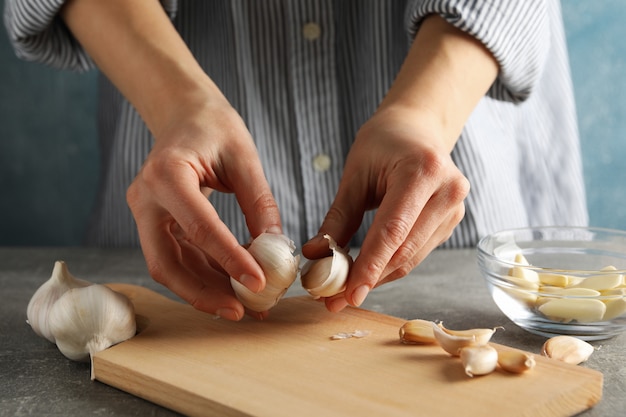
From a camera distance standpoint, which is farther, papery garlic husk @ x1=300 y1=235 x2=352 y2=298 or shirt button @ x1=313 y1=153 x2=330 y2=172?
shirt button @ x1=313 y1=153 x2=330 y2=172

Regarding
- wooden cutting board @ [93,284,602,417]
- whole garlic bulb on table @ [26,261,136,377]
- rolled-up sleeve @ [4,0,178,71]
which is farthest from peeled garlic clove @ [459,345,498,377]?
rolled-up sleeve @ [4,0,178,71]

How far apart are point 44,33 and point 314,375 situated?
808 millimetres

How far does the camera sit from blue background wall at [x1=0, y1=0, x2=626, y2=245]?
1.88 m

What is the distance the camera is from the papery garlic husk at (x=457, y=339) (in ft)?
2.42

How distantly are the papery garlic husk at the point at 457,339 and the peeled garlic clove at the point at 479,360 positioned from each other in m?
0.03

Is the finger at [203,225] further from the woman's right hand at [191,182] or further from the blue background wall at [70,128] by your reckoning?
the blue background wall at [70,128]

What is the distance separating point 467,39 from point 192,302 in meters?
0.51

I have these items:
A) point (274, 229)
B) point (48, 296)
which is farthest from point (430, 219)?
point (48, 296)

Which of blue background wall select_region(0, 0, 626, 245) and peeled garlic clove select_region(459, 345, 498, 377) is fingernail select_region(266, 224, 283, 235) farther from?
blue background wall select_region(0, 0, 626, 245)

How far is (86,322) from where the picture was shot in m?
0.79

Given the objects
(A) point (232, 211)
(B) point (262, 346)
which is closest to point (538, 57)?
(A) point (232, 211)

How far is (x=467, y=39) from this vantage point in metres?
1.05

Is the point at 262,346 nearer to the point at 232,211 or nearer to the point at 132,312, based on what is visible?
the point at 132,312

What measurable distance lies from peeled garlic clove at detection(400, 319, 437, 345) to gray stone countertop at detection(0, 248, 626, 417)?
0.11m
